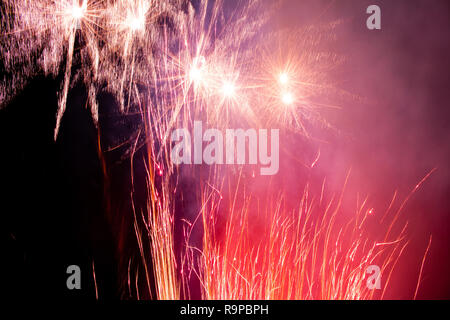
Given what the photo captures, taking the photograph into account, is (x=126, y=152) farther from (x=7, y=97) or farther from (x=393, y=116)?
(x=393, y=116)

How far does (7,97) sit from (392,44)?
2.50 metres

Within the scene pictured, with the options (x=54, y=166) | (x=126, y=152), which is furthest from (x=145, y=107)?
(x=54, y=166)

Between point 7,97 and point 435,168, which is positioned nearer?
point 7,97

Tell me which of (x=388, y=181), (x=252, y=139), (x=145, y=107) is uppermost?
(x=145, y=107)

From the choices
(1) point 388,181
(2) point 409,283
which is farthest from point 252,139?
(2) point 409,283

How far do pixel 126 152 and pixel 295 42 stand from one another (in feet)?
4.24

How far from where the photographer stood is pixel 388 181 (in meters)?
2.29

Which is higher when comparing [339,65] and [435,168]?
[339,65]

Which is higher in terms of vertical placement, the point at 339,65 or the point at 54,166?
the point at 339,65

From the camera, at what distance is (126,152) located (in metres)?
2.21

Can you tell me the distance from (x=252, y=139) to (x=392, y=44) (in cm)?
113
